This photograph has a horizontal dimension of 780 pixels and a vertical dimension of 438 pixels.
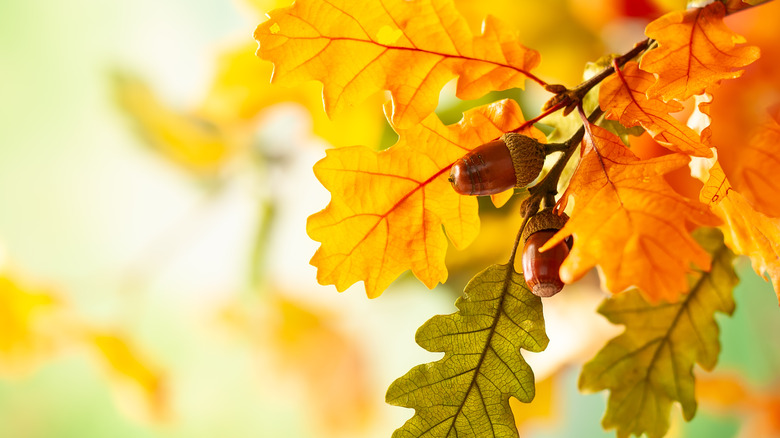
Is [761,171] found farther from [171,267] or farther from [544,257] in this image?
[171,267]

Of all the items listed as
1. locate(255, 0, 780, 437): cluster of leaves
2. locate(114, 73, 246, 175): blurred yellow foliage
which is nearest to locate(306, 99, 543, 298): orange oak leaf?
locate(255, 0, 780, 437): cluster of leaves

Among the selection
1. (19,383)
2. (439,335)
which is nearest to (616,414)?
(439,335)

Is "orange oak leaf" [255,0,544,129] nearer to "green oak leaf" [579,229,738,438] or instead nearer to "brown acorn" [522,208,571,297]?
"brown acorn" [522,208,571,297]

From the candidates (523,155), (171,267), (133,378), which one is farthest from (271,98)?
(523,155)

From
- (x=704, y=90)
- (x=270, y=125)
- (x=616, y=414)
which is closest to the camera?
(x=704, y=90)

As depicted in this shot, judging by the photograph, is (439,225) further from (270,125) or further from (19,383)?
(19,383)

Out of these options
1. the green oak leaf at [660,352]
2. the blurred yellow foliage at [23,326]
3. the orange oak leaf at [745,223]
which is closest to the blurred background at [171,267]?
the blurred yellow foliage at [23,326]

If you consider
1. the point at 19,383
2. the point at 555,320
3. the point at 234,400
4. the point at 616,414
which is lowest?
the point at 616,414
